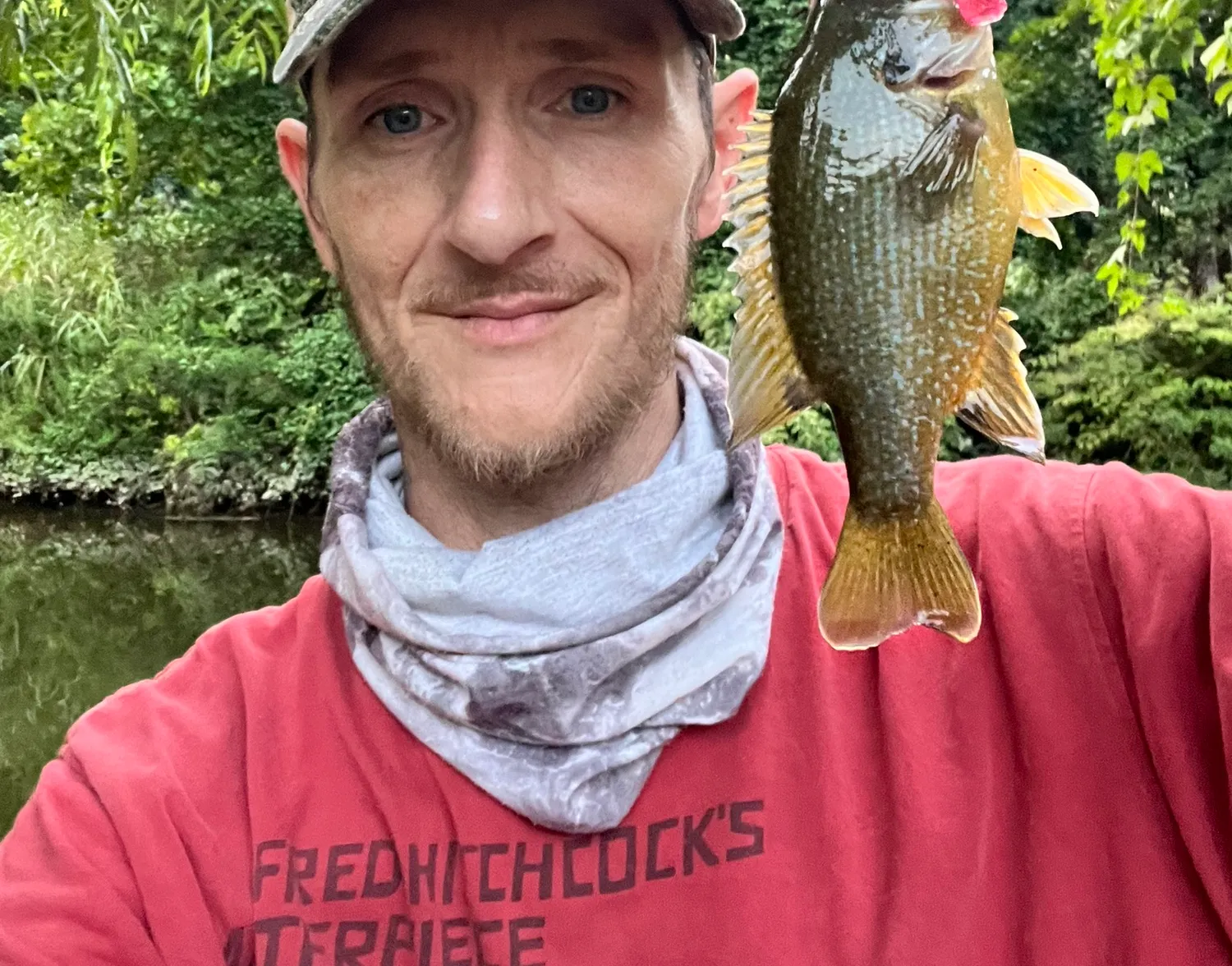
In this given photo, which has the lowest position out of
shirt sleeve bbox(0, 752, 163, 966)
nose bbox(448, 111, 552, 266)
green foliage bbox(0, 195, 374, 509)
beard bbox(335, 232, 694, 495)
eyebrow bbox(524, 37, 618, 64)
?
shirt sleeve bbox(0, 752, 163, 966)

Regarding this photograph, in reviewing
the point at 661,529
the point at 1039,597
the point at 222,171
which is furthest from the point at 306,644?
the point at 222,171

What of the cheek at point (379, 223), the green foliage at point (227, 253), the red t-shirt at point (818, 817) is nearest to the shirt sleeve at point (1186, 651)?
the red t-shirt at point (818, 817)

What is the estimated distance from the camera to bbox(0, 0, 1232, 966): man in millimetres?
1297

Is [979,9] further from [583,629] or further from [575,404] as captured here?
[583,629]

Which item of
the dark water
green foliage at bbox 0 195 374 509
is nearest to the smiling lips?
the dark water

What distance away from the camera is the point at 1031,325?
7.75 metres

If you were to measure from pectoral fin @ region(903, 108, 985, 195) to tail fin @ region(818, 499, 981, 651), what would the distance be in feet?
0.98

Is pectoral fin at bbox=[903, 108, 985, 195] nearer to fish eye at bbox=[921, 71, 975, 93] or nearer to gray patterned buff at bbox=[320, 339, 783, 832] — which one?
fish eye at bbox=[921, 71, 975, 93]

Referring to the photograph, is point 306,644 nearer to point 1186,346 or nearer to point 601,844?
point 601,844

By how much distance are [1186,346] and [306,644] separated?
684 centimetres

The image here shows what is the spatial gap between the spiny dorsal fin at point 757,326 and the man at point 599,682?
515 mm

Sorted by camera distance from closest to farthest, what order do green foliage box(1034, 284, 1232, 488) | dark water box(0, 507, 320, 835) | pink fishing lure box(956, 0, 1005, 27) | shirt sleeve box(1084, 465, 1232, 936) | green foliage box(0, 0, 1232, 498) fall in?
pink fishing lure box(956, 0, 1005, 27)
shirt sleeve box(1084, 465, 1232, 936)
green foliage box(0, 0, 1232, 498)
green foliage box(1034, 284, 1232, 488)
dark water box(0, 507, 320, 835)

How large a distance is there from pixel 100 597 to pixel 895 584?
11445 millimetres

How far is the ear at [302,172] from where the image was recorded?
6.00ft
